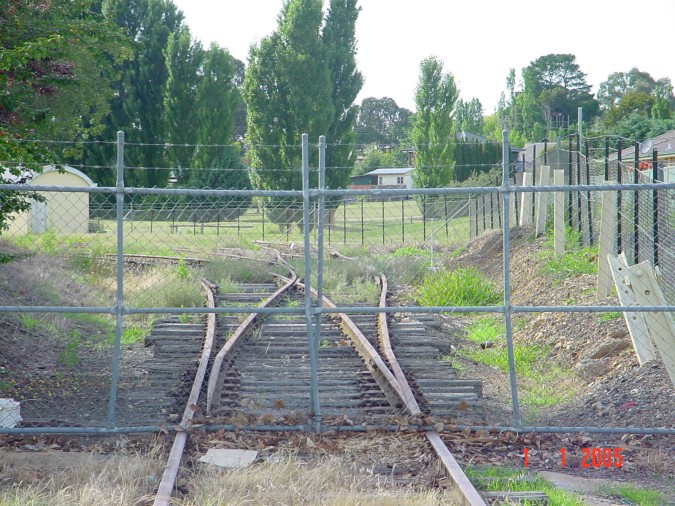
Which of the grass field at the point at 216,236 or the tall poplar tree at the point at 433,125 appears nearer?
the grass field at the point at 216,236

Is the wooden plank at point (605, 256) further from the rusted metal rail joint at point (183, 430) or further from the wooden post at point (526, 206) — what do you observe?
the wooden post at point (526, 206)

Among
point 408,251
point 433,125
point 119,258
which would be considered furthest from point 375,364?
point 433,125

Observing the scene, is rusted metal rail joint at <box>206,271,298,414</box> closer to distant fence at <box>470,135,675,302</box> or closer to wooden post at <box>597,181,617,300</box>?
distant fence at <box>470,135,675,302</box>

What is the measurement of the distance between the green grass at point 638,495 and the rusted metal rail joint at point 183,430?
2933 millimetres

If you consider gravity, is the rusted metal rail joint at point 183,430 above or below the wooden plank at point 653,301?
below

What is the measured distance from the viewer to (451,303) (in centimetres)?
1392

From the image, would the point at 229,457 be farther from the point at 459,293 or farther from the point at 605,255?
the point at 459,293

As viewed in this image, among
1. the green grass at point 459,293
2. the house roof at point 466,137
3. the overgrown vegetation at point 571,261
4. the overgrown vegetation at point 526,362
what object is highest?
the house roof at point 466,137

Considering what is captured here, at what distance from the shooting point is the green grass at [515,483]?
521 cm

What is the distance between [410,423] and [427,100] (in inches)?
2049

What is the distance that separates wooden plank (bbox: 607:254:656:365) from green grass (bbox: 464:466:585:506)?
10.8 ft

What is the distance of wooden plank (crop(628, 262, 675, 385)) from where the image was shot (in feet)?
26.6

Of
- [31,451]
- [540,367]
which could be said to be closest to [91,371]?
[31,451]

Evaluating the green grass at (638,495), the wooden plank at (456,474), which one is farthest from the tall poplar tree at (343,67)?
the green grass at (638,495)
